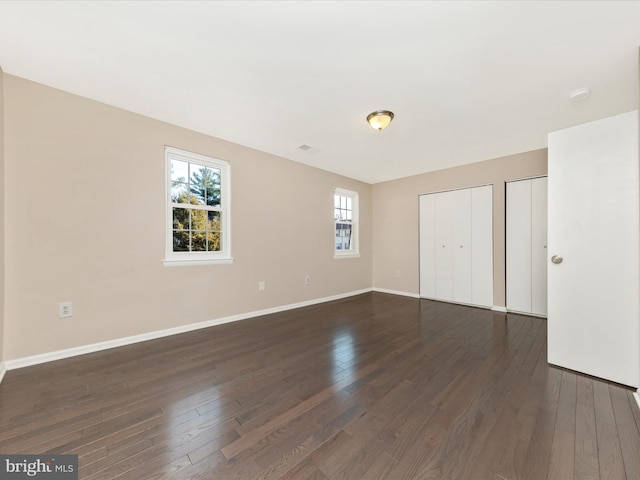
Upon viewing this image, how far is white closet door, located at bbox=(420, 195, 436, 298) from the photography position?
16.0ft

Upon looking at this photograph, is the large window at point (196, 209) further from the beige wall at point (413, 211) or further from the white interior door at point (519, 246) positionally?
the white interior door at point (519, 246)

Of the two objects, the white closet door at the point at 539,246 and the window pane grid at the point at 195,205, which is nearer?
the window pane grid at the point at 195,205

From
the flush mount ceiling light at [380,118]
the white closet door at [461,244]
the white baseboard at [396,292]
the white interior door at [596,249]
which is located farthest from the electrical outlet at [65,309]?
the white closet door at [461,244]

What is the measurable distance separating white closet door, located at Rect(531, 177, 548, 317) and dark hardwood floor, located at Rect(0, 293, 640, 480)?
4.32ft

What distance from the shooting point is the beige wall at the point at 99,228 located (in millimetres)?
2215

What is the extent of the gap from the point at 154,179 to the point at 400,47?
2.79 metres

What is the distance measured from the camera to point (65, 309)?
93.9 inches

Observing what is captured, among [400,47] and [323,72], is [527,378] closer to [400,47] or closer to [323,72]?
[400,47]

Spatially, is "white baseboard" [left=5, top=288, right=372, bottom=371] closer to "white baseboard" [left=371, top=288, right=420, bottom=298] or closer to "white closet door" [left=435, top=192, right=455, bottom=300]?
"white baseboard" [left=371, top=288, right=420, bottom=298]

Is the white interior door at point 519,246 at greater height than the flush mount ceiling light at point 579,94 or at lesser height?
lesser

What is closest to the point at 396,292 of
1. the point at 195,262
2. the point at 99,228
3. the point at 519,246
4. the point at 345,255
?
the point at 345,255

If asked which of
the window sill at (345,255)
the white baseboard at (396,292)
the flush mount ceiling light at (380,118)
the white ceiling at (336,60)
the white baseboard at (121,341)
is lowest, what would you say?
the white baseboard at (396,292)

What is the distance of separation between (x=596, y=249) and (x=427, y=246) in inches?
113

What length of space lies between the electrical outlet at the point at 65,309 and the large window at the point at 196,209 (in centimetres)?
89
